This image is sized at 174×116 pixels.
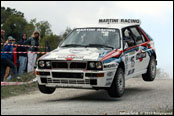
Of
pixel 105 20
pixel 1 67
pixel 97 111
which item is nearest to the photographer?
pixel 97 111

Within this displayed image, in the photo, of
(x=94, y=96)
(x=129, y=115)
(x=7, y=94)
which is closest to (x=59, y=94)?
(x=94, y=96)

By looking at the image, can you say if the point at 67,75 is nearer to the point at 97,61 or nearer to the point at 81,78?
the point at 81,78

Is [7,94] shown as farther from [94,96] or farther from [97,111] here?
[97,111]

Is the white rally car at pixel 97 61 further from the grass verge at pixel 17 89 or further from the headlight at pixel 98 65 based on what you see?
the grass verge at pixel 17 89

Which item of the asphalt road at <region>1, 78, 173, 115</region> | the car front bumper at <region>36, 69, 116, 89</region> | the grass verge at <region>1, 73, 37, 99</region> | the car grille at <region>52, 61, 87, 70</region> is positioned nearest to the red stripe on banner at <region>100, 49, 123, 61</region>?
the car front bumper at <region>36, 69, 116, 89</region>

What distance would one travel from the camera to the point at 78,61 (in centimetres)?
887

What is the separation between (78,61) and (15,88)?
270 inches

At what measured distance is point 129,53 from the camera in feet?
30.0

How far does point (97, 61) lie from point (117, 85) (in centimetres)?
64

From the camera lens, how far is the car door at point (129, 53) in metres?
9.02

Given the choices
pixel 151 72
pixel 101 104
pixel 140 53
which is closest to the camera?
pixel 140 53

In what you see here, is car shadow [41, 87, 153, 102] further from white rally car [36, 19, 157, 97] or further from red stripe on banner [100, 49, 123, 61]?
red stripe on banner [100, 49, 123, 61]

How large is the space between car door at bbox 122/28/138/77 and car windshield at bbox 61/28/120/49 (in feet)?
0.74

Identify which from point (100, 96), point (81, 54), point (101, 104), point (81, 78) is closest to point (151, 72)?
point (101, 104)
